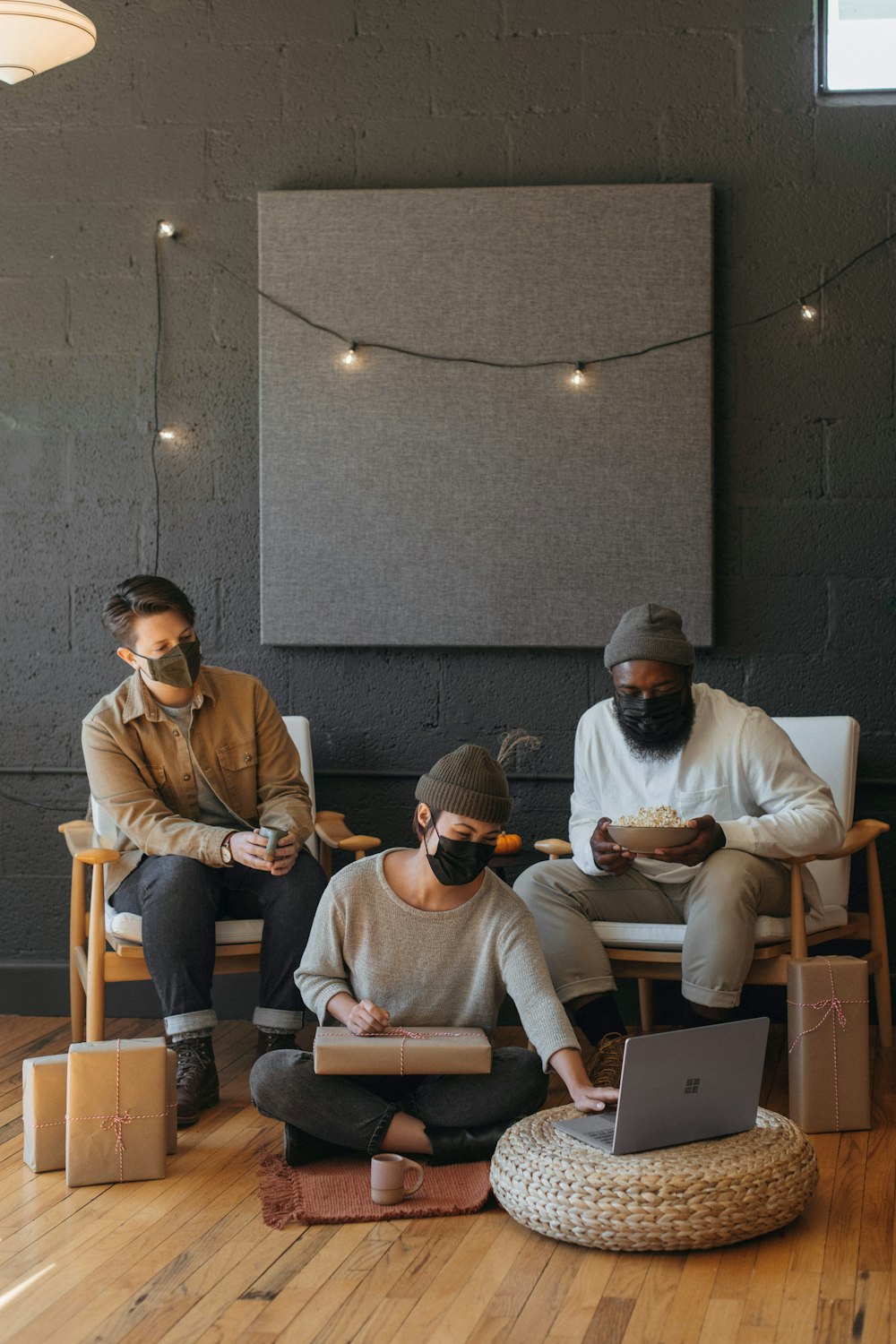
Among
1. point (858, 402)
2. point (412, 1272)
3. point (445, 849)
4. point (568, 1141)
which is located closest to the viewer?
point (412, 1272)

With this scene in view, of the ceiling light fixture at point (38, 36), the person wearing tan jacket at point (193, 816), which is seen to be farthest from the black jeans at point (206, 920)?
the ceiling light fixture at point (38, 36)

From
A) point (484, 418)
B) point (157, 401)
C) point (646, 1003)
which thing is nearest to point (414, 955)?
point (646, 1003)

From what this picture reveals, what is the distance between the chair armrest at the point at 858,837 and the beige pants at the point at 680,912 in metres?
0.13

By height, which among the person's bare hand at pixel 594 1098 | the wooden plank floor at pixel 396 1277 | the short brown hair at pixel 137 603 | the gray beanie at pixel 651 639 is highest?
the short brown hair at pixel 137 603

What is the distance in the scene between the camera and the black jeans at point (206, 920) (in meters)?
3.28

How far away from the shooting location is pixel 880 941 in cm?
377

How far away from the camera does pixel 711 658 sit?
4.04 m

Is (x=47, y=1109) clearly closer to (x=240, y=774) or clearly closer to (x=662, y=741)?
(x=240, y=774)

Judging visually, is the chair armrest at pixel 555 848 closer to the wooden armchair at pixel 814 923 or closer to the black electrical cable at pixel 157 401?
the wooden armchair at pixel 814 923

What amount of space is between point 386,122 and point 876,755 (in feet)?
7.49

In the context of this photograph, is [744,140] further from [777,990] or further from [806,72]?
[777,990]

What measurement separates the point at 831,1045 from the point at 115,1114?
150 centimetres

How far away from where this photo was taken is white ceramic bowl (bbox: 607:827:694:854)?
3211mm

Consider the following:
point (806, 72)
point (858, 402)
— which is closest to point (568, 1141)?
point (858, 402)
